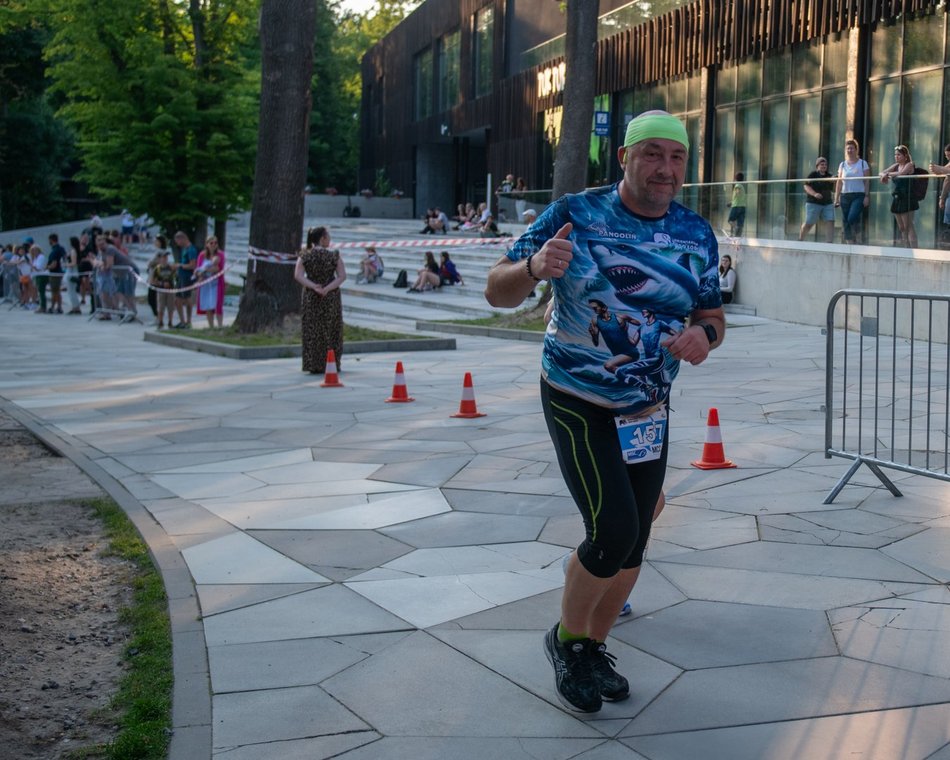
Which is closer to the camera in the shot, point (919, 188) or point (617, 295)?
point (617, 295)

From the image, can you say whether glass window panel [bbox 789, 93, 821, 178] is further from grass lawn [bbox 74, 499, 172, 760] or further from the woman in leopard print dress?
grass lawn [bbox 74, 499, 172, 760]

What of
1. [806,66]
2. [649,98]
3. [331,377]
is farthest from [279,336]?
[649,98]

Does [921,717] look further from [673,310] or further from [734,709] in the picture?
[673,310]

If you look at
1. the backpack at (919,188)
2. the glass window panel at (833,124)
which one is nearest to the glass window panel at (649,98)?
the glass window panel at (833,124)

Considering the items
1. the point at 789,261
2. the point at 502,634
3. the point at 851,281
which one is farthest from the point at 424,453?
the point at 789,261

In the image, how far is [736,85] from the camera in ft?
96.9

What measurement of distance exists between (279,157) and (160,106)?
14399mm

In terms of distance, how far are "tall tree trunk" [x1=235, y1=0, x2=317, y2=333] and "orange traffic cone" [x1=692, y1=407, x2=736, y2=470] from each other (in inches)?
461

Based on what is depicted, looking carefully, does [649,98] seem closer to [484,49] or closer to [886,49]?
[886,49]

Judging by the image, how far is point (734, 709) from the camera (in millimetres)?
4258

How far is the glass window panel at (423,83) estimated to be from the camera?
194 ft

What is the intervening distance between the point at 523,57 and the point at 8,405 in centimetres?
3453

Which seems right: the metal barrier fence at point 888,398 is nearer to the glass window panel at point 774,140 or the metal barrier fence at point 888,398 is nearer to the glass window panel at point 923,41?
the glass window panel at point 923,41

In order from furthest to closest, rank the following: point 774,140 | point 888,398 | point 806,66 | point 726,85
A: point 726,85, point 774,140, point 806,66, point 888,398
